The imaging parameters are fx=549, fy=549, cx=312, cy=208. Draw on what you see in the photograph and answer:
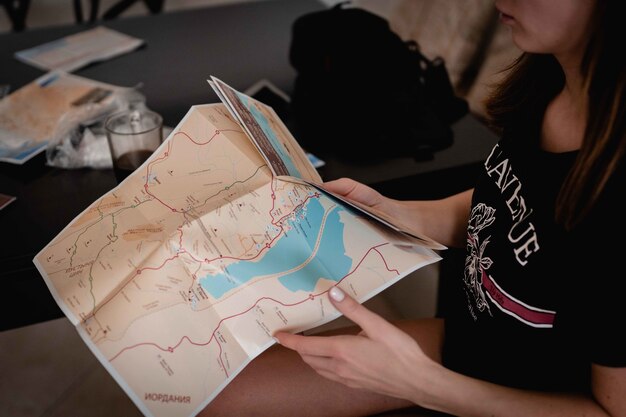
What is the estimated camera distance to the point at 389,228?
2.46ft

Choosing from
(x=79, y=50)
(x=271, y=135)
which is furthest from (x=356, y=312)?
(x=79, y=50)

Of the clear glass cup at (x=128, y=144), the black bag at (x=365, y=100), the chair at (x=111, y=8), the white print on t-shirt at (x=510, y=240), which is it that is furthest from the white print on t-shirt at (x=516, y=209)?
the chair at (x=111, y=8)

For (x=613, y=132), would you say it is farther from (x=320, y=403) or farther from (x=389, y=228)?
(x=320, y=403)

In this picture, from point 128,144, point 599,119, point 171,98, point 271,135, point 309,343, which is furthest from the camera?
point 171,98

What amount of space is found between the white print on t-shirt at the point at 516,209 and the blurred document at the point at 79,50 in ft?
3.45

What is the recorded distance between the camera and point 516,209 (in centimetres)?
71

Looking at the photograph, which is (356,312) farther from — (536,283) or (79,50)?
(79,50)

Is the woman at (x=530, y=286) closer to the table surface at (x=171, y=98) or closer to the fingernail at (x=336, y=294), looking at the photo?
the fingernail at (x=336, y=294)

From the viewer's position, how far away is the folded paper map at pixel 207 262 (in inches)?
26.5

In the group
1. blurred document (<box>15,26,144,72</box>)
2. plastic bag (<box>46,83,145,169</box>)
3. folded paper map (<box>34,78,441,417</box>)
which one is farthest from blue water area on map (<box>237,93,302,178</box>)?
blurred document (<box>15,26,144,72</box>)

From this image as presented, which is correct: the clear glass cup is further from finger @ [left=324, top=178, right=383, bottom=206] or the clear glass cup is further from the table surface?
finger @ [left=324, top=178, right=383, bottom=206]

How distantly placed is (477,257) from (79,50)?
1169mm

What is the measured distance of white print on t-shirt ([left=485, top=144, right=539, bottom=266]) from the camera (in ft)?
2.20

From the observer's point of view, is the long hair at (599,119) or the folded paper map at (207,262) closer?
the long hair at (599,119)
